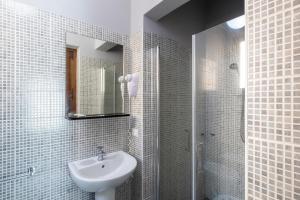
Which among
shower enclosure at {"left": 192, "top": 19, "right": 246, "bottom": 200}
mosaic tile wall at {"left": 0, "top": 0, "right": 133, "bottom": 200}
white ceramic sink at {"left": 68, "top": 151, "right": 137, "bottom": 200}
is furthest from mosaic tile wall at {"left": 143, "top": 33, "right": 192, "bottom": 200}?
mosaic tile wall at {"left": 0, "top": 0, "right": 133, "bottom": 200}

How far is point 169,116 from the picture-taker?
195 centimetres

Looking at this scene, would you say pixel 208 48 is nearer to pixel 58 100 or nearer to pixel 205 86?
pixel 205 86

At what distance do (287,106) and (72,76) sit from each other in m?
1.52

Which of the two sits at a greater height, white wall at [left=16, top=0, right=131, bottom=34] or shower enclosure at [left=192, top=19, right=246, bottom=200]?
white wall at [left=16, top=0, right=131, bottom=34]

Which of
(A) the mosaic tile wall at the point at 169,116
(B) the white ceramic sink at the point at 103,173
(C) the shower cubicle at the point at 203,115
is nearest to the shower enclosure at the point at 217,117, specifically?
(C) the shower cubicle at the point at 203,115

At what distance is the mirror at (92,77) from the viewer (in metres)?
1.54

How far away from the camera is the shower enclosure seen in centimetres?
151

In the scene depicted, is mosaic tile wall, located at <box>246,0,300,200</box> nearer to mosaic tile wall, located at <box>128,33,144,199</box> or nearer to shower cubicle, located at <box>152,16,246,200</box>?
shower cubicle, located at <box>152,16,246,200</box>

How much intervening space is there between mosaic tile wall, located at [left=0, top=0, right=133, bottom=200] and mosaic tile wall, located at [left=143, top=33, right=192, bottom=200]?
629 mm

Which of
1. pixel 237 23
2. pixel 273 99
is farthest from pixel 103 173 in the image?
pixel 237 23

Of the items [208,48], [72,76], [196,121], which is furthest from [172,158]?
[72,76]

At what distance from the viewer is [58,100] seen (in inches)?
57.8

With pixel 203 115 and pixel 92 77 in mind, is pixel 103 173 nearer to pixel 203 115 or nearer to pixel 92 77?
pixel 92 77

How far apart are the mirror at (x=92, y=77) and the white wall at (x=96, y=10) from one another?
→ 18 centimetres
